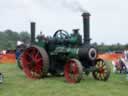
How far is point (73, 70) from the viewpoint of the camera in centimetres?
1227

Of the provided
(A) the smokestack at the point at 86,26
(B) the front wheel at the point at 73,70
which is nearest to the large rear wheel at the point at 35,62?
(B) the front wheel at the point at 73,70

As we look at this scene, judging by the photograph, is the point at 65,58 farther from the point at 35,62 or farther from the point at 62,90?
the point at 62,90

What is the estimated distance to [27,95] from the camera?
9.55 m

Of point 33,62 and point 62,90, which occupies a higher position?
point 33,62

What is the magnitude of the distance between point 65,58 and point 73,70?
49.8 inches

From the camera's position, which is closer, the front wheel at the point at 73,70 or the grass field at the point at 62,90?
the grass field at the point at 62,90

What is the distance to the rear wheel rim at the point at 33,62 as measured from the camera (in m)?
13.7

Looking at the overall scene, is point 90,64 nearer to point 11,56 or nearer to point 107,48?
point 11,56

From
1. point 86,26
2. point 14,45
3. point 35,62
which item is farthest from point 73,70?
point 14,45

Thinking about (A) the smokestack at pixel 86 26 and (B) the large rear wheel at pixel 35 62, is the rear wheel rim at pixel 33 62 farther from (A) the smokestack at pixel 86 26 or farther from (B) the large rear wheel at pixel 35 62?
(A) the smokestack at pixel 86 26

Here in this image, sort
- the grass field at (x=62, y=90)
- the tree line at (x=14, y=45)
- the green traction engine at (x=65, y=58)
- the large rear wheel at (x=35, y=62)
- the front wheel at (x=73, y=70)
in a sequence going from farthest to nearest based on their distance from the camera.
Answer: the tree line at (x=14, y=45), the large rear wheel at (x=35, y=62), the green traction engine at (x=65, y=58), the front wheel at (x=73, y=70), the grass field at (x=62, y=90)

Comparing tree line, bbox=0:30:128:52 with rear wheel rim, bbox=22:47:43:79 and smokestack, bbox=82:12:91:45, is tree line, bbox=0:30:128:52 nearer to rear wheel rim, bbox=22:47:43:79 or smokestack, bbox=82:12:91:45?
rear wheel rim, bbox=22:47:43:79

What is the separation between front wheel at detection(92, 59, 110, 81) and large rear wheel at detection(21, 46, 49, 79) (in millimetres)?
1718

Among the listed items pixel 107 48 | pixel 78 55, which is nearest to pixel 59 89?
pixel 78 55
